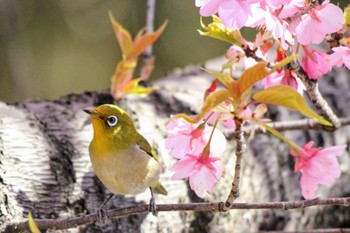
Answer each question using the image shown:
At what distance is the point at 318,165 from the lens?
2.97 ft

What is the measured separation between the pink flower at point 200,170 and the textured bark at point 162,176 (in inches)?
A: 12.9

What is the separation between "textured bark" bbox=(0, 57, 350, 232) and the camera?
1172mm

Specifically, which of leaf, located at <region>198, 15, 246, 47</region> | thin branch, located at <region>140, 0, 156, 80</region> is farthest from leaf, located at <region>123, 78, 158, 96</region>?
leaf, located at <region>198, 15, 246, 47</region>

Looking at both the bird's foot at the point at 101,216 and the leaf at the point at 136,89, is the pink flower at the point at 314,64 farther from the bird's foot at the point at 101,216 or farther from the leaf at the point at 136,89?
the leaf at the point at 136,89

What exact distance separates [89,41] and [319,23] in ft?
8.98

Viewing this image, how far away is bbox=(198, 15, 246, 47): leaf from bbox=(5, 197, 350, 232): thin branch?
231 millimetres

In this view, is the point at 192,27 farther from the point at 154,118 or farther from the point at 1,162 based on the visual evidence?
the point at 1,162

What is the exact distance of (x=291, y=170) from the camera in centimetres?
159

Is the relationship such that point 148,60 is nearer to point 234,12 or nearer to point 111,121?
point 111,121

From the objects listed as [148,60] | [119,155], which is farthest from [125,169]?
[148,60]

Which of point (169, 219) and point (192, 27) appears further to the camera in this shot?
point (192, 27)

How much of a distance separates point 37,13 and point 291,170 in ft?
6.67

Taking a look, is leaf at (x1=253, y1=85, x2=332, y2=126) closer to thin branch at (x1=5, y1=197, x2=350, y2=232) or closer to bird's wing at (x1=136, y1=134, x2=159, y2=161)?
thin branch at (x1=5, y1=197, x2=350, y2=232)

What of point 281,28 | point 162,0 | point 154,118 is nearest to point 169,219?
point 154,118
